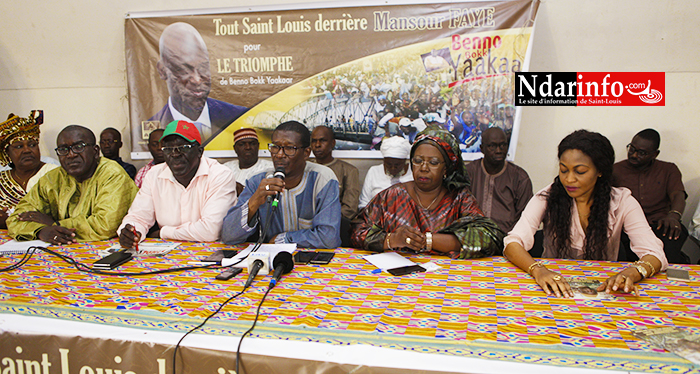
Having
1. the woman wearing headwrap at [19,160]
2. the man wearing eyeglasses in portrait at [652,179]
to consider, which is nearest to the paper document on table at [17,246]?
the woman wearing headwrap at [19,160]

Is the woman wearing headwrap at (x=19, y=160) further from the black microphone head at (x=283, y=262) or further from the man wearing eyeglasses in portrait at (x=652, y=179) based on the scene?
the man wearing eyeglasses in portrait at (x=652, y=179)

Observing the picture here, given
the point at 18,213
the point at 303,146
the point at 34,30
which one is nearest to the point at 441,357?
the point at 303,146

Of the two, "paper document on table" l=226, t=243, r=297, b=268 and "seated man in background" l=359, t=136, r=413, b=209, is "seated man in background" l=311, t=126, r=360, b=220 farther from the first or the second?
"paper document on table" l=226, t=243, r=297, b=268

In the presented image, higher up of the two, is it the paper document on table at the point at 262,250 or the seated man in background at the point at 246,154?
the seated man in background at the point at 246,154

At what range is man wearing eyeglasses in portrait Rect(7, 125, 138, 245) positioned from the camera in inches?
105

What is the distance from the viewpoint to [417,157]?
2479mm

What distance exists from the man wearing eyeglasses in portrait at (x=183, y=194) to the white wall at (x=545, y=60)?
232 cm

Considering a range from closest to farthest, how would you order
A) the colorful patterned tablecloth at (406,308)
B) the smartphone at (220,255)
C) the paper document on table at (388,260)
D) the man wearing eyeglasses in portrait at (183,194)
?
the colorful patterned tablecloth at (406,308) < the paper document on table at (388,260) < the smartphone at (220,255) < the man wearing eyeglasses in portrait at (183,194)

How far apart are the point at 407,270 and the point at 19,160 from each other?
135 inches

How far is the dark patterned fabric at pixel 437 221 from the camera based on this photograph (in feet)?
7.48

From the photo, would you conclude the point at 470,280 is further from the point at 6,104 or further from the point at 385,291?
the point at 6,104

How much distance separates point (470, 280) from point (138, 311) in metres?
1.35

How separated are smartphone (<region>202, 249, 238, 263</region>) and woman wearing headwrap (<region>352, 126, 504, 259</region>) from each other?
2.26ft

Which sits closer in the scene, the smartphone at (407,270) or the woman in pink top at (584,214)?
the smartphone at (407,270)
